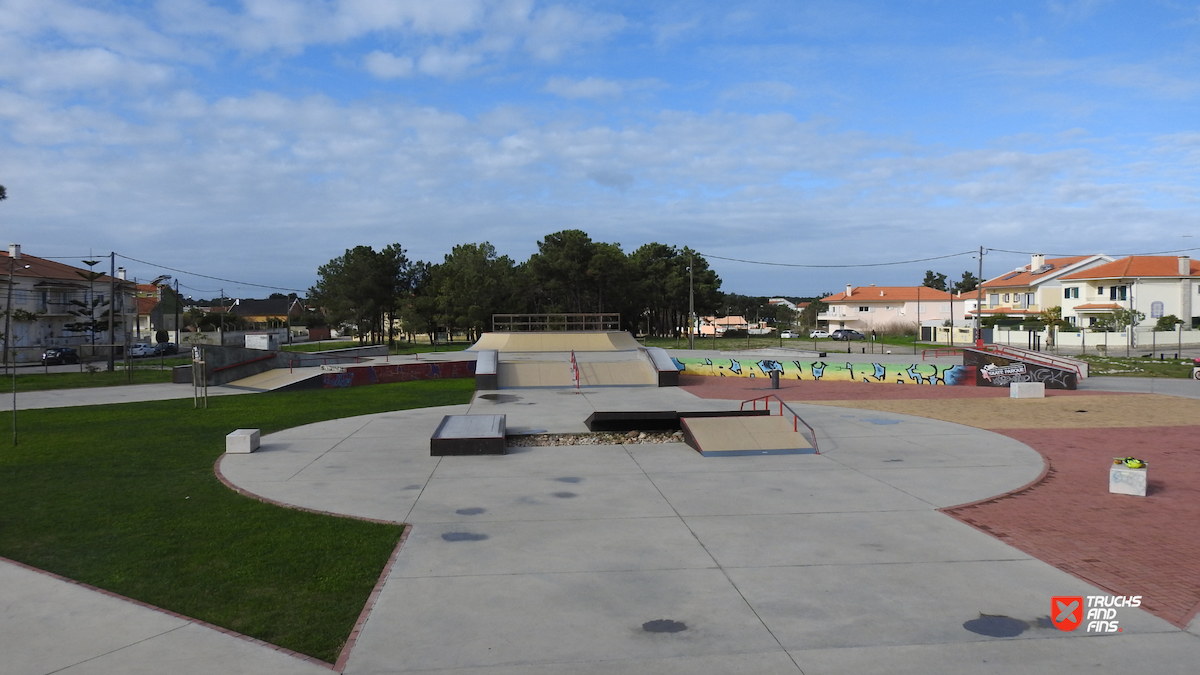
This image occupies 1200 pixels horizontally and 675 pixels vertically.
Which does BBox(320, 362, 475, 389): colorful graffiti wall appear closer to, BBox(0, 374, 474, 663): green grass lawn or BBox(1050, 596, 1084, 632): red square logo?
BBox(0, 374, 474, 663): green grass lawn

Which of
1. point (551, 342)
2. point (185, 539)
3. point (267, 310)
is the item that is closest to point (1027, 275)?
point (551, 342)

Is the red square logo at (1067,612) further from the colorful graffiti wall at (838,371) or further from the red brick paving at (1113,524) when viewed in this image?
the colorful graffiti wall at (838,371)

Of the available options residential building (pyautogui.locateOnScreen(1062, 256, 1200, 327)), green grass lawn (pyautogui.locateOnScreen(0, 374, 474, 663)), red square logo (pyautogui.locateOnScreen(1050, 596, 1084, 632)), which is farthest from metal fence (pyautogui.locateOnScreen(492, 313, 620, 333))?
residential building (pyautogui.locateOnScreen(1062, 256, 1200, 327))

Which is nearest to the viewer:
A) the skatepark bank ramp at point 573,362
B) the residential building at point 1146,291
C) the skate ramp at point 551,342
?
the skatepark bank ramp at point 573,362

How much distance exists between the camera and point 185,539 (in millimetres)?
9172

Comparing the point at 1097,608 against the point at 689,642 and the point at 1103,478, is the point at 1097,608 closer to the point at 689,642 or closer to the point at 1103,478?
the point at 689,642

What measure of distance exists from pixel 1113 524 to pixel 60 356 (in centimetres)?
5968

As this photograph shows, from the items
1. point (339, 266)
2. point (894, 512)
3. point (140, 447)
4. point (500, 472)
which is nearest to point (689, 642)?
point (894, 512)

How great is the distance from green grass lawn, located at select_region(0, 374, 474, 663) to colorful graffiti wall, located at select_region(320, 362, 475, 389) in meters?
14.4

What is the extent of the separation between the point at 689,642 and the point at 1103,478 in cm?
1027

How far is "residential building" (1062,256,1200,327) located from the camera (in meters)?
64.2

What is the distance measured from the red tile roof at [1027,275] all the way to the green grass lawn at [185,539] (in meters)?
82.8

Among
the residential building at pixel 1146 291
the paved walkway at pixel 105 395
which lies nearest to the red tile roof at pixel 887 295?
the residential building at pixel 1146 291

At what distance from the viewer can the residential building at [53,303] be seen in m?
59.3
